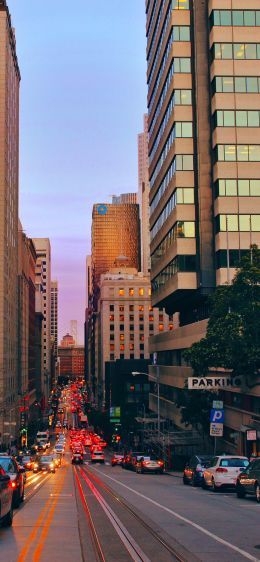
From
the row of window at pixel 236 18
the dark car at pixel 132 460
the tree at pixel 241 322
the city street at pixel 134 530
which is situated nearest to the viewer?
A: the city street at pixel 134 530

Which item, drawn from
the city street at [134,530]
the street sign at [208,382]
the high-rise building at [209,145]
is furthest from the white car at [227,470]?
the high-rise building at [209,145]

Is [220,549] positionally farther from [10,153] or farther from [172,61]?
[10,153]

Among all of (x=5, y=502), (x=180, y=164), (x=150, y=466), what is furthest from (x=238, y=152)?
(x=5, y=502)

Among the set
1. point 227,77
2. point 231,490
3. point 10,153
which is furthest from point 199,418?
point 10,153

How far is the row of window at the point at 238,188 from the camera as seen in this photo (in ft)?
193

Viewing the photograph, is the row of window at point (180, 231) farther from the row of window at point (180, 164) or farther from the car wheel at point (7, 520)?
the car wheel at point (7, 520)

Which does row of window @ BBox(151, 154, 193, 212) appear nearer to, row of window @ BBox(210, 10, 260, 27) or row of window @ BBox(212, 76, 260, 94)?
row of window @ BBox(212, 76, 260, 94)

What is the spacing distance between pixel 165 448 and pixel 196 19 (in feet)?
127

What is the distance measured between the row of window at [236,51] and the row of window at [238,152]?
768 cm

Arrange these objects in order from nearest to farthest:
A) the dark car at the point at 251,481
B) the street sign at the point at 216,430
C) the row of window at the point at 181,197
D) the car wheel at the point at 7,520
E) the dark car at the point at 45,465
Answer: the car wheel at the point at 7,520 < the dark car at the point at 251,481 < the street sign at the point at 216,430 < the dark car at the point at 45,465 < the row of window at the point at 181,197

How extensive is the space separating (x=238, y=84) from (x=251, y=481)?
43018 mm

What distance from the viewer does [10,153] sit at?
130 meters

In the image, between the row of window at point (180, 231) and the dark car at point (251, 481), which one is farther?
the row of window at point (180, 231)

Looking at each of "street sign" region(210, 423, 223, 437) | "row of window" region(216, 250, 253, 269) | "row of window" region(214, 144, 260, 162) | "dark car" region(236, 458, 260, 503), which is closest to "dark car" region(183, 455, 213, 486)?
"street sign" region(210, 423, 223, 437)
